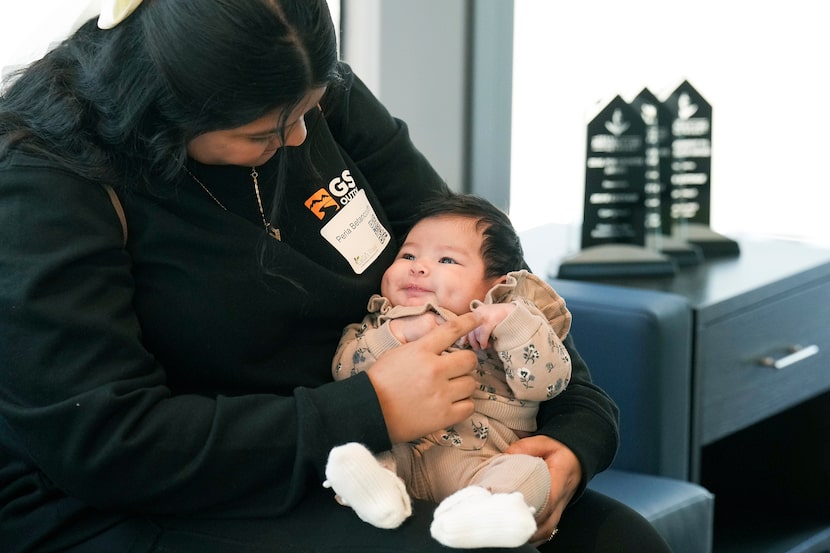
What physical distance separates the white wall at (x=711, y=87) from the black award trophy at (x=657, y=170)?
33 centimetres

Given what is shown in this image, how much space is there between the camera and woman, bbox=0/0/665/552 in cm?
123

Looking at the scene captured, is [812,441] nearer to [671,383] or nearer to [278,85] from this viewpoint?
[671,383]

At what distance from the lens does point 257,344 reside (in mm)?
1412

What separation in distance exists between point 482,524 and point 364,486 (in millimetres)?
134

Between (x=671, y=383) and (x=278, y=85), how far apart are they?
1.19m

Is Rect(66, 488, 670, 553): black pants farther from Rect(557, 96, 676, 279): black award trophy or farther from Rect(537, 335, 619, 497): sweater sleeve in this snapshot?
Rect(557, 96, 676, 279): black award trophy

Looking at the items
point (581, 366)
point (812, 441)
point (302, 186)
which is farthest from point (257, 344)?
point (812, 441)

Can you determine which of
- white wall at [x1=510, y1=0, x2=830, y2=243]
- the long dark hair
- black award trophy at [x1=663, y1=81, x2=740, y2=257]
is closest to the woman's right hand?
the long dark hair

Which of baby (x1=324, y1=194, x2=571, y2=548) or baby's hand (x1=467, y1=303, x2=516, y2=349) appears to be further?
baby's hand (x1=467, y1=303, x2=516, y2=349)

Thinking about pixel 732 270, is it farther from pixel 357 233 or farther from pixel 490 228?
pixel 357 233

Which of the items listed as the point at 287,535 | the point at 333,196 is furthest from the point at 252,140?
the point at 287,535

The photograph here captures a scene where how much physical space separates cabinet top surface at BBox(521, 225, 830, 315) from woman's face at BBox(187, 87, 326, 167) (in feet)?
3.63

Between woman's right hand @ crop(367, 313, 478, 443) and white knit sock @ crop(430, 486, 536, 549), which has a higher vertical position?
woman's right hand @ crop(367, 313, 478, 443)

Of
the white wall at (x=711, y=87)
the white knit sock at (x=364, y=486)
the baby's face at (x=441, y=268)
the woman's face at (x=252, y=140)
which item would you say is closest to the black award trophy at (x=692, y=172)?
the white wall at (x=711, y=87)
